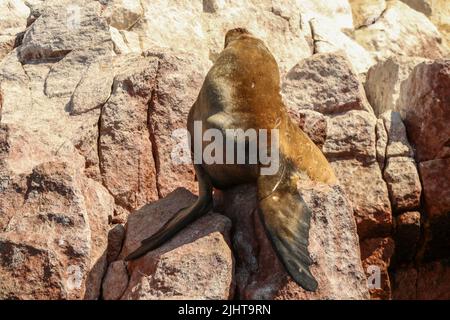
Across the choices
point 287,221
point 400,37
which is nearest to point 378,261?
point 287,221

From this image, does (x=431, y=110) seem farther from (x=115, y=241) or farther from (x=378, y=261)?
(x=115, y=241)

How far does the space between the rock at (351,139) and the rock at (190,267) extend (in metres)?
2.15

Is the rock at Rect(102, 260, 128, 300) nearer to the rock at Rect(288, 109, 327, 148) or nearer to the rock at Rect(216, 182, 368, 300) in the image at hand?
the rock at Rect(216, 182, 368, 300)

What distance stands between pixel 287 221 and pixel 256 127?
2.29 feet

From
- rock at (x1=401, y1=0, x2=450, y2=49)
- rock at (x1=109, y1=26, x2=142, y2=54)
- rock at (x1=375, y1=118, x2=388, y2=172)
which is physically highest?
rock at (x1=401, y1=0, x2=450, y2=49)

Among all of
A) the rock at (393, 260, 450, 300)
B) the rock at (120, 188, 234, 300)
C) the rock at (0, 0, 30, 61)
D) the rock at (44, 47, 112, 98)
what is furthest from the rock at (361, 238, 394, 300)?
the rock at (0, 0, 30, 61)

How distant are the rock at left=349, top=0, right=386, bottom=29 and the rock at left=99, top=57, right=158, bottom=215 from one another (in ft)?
19.8

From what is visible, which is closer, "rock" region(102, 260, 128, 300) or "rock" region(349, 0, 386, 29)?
"rock" region(102, 260, 128, 300)

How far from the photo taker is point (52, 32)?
805 centimetres

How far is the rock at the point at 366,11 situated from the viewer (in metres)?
12.1

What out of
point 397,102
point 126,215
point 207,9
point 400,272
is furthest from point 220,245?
point 207,9

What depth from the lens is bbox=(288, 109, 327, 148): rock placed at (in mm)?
6828

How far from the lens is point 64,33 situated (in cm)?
800
